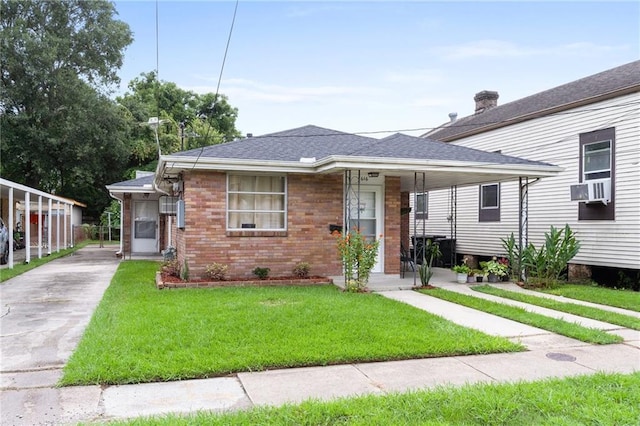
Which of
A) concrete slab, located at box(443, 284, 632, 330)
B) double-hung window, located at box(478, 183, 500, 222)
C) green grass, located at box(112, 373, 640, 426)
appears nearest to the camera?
green grass, located at box(112, 373, 640, 426)

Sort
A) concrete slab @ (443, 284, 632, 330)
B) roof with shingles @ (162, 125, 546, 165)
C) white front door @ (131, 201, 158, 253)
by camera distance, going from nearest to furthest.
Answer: concrete slab @ (443, 284, 632, 330)
roof with shingles @ (162, 125, 546, 165)
white front door @ (131, 201, 158, 253)

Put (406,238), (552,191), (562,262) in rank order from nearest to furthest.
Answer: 1. (562,262)
2. (552,191)
3. (406,238)

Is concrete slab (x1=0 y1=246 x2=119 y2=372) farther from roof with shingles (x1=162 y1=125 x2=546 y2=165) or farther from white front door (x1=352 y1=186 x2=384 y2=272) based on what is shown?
white front door (x1=352 y1=186 x2=384 y2=272)

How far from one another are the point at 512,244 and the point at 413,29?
543 centimetres

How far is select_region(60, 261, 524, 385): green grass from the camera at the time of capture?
4.70m

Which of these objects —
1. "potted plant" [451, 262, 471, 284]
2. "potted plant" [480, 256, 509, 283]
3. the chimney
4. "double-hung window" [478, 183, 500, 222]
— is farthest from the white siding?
the chimney

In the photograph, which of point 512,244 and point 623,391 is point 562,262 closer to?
point 512,244

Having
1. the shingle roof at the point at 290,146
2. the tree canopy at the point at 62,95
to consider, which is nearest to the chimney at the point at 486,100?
the shingle roof at the point at 290,146

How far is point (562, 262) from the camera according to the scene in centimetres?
1037

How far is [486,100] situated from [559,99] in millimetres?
6766

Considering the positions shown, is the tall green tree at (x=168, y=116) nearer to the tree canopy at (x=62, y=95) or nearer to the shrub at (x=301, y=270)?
the tree canopy at (x=62, y=95)

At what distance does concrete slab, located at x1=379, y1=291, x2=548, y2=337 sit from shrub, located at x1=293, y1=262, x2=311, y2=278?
200cm

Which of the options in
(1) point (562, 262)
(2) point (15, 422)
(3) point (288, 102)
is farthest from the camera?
(3) point (288, 102)

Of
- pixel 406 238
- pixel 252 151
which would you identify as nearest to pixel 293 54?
pixel 252 151
